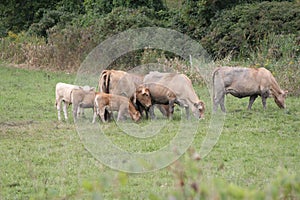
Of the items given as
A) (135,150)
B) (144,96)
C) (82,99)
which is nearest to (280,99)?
(144,96)

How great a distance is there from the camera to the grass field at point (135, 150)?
8.21 meters

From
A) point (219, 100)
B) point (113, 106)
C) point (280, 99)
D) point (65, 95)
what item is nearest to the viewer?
point (113, 106)

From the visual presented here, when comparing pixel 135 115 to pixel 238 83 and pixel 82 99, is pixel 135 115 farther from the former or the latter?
pixel 238 83

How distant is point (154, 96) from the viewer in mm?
14688

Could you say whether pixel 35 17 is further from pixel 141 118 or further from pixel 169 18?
pixel 141 118

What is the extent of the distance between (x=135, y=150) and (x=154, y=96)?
3.83 m

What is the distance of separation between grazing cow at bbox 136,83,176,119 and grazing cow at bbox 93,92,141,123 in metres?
0.52

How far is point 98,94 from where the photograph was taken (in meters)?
13.8

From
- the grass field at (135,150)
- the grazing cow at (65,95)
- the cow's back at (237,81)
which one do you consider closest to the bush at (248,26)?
the grass field at (135,150)

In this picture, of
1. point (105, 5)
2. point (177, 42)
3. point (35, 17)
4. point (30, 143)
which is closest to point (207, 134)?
point (30, 143)

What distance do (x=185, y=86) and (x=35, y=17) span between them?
75.9 feet

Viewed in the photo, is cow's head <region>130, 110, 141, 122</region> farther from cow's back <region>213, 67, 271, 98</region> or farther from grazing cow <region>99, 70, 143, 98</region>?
cow's back <region>213, 67, 271, 98</region>

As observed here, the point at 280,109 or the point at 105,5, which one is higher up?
the point at 105,5

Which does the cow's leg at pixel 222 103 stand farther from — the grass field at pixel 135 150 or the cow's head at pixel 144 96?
the cow's head at pixel 144 96
